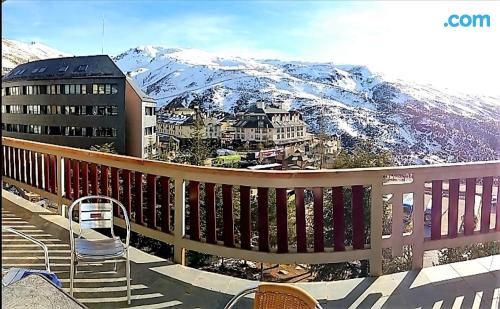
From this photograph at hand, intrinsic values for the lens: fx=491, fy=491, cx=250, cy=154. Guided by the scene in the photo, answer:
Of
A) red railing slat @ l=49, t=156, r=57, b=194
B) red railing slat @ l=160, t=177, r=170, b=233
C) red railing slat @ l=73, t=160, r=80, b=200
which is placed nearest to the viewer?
red railing slat @ l=160, t=177, r=170, b=233

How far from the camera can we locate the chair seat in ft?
9.09

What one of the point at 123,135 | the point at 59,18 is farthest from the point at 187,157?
the point at 59,18

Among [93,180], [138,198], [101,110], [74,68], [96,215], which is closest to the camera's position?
[96,215]

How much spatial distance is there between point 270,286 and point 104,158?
2536mm

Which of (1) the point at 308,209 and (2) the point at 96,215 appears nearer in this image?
(2) the point at 96,215

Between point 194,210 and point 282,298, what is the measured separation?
2082 mm

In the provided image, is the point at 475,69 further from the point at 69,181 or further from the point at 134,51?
the point at 69,181

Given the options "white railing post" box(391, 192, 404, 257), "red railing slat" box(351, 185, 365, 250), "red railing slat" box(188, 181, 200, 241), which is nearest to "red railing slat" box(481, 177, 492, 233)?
"white railing post" box(391, 192, 404, 257)

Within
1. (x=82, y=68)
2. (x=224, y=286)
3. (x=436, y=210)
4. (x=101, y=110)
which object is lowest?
(x=224, y=286)

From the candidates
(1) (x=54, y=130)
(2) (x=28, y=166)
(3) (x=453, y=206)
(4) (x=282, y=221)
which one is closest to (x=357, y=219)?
(4) (x=282, y=221)

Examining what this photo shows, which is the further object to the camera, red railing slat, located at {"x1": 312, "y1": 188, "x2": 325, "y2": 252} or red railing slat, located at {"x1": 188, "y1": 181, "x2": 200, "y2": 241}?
red railing slat, located at {"x1": 188, "y1": 181, "x2": 200, "y2": 241}

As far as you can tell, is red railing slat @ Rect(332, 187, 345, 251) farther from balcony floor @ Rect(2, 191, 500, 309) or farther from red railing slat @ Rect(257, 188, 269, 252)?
red railing slat @ Rect(257, 188, 269, 252)

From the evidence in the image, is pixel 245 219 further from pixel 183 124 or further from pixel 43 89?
pixel 43 89

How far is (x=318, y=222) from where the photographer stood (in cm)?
327
